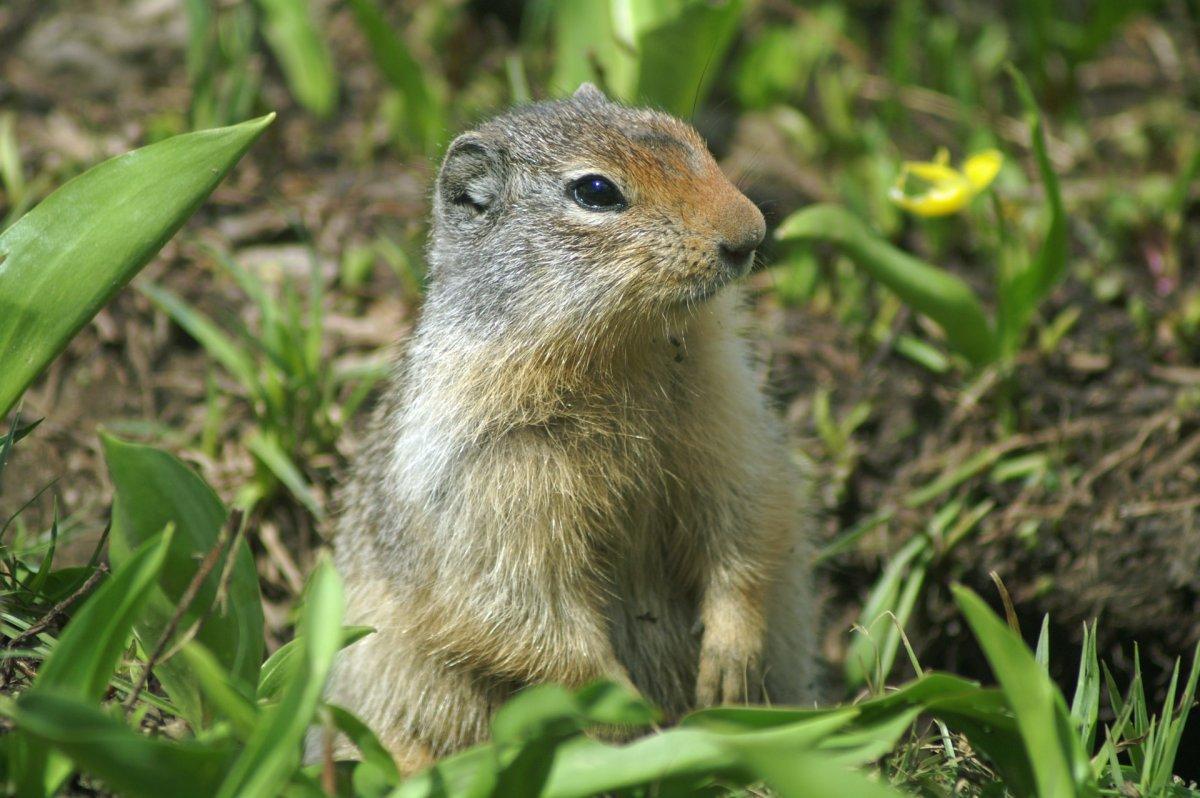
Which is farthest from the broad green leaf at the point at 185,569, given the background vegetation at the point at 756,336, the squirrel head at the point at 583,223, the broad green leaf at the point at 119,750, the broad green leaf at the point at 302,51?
the broad green leaf at the point at 302,51

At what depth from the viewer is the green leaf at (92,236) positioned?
10.8ft

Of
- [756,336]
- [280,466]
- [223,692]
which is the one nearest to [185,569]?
[223,692]

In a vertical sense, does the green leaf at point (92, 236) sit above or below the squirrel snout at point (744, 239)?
above

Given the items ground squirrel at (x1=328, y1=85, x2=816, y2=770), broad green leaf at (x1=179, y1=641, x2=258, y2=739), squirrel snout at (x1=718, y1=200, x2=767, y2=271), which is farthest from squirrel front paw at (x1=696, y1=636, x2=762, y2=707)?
broad green leaf at (x1=179, y1=641, x2=258, y2=739)

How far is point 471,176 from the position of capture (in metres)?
4.09

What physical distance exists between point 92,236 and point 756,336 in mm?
3111

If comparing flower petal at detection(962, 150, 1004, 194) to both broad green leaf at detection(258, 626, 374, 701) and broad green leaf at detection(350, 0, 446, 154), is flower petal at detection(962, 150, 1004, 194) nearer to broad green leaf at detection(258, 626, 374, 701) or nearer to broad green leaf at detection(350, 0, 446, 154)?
broad green leaf at detection(350, 0, 446, 154)

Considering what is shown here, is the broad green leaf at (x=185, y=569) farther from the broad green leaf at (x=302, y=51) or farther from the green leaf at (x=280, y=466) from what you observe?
the broad green leaf at (x=302, y=51)

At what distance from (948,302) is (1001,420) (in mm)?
684

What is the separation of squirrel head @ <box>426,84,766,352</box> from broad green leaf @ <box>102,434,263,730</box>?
109cm

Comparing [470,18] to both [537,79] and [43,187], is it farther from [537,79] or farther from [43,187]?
[43,187]

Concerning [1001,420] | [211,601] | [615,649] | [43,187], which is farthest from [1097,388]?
[43,187]

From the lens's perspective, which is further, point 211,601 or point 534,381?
point 534,381

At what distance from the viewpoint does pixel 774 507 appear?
4.20 m
